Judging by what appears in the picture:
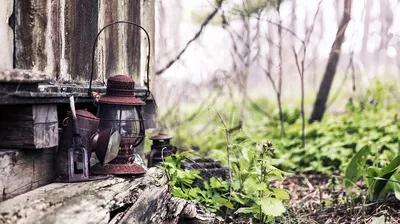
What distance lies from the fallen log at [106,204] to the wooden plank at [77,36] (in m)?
0.70

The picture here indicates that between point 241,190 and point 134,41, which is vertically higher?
point 134,41

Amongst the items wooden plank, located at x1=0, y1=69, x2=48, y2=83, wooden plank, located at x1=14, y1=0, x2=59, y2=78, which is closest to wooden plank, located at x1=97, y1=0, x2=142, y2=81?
wooden plank, located at x1=14, y1=0, x2=59, y2=78

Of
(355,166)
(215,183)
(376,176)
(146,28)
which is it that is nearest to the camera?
(215,183)

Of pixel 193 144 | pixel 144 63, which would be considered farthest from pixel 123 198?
pixel 193 144

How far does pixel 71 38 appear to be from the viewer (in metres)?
2.65

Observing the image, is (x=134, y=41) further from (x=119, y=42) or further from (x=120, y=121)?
(x=120, y=121)

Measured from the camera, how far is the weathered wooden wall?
2105mm

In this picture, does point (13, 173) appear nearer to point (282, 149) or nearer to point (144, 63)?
point (144, 63)

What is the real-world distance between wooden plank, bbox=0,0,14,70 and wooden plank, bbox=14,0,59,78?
3 centimetres

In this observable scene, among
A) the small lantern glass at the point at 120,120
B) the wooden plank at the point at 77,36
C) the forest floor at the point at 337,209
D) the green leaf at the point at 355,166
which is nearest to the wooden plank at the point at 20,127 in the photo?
the wooden plank at the point at 77,36

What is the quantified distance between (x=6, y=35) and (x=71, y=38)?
63cm

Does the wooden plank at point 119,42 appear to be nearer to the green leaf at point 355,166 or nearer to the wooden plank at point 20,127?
the wooden plank at point 20,127

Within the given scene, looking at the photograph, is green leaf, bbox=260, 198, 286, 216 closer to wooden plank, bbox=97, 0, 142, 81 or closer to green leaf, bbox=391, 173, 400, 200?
green leaf, bbox=391, 173, 400, 200

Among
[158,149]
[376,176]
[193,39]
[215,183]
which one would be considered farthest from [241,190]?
[193,39]
